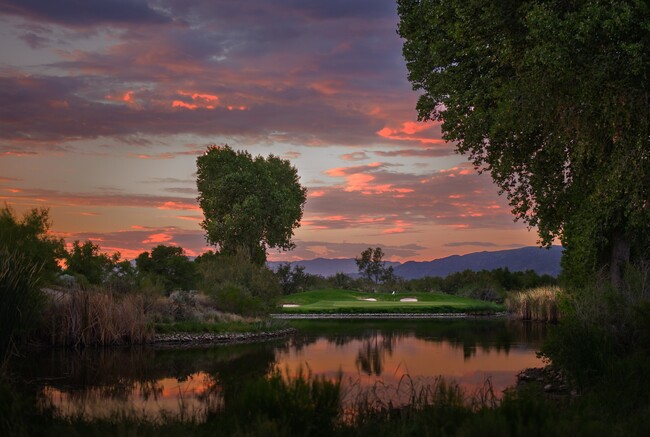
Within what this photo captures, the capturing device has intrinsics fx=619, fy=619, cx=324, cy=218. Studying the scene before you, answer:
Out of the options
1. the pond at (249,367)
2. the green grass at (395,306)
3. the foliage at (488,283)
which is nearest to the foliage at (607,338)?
the pond at (249,367)

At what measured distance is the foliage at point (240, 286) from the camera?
40.0m

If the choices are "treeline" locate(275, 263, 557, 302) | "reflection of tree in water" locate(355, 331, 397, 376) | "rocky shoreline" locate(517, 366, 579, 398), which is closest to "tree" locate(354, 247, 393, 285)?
"treeline" locate(275, 263, 557, 302)

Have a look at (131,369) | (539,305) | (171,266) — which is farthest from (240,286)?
(131,369)

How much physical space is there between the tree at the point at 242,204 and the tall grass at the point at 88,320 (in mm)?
42522

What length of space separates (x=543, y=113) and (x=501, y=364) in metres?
9.42

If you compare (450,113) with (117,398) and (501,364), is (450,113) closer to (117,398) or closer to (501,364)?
(501,364)

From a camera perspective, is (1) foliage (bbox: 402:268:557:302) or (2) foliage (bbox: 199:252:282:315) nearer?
(2) foliage (bbox: 199:252:282:315)

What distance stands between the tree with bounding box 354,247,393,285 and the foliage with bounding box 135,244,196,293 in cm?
6221

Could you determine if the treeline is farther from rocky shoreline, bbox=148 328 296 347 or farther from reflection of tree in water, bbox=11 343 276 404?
reflection of tree in water, bbox=11 343 276 404

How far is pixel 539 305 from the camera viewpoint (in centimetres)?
4628

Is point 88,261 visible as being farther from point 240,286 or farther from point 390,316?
point 390,316

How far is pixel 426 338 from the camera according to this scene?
33.4 metres

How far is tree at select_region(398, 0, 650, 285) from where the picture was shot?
54.6 ft

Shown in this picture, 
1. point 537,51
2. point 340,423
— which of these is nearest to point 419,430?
point 340,423
